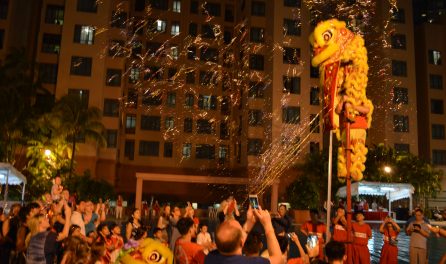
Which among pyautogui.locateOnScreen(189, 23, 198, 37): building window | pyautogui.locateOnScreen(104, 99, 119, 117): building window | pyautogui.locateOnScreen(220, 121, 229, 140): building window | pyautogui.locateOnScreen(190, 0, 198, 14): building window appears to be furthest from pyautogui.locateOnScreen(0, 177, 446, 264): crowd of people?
pyautogui.locateOnScreen(190, 0, 198, 14): building window

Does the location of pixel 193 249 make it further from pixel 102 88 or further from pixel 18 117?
pixel 102 88

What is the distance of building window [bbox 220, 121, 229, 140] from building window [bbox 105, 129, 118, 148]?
1128cm

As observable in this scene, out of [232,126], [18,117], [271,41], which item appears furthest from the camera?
[232,126]

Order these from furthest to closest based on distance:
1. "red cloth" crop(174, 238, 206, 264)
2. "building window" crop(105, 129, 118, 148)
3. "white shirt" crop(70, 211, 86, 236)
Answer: "building window" crop(105, 129, 118, 148) → "white shirt" crop(70, 211, 86, 236) → "red cloth" crop(174, 238, 206, 264)

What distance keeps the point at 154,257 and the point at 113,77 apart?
39.7 metres

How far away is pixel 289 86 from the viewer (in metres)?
43.2

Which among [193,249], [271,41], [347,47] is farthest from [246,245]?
[271,41]

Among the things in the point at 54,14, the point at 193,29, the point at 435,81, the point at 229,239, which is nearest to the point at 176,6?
the point at 193,29

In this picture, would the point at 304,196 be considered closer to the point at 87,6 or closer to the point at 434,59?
the point at 87,6

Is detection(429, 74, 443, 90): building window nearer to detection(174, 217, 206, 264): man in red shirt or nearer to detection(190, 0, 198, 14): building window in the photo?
detection(190, 0, 198, 14): building window

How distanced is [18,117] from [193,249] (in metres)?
30.7

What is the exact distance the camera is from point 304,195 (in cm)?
3484

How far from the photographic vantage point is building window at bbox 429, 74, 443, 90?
50.3 meters

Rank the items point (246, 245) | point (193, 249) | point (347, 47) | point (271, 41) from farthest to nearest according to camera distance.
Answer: point (271, 41) < point (347, 47) < point (193, 249) < point (246, 245)
